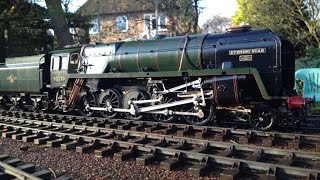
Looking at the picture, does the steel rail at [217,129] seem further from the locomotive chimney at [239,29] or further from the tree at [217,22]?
the tree at [217,22]

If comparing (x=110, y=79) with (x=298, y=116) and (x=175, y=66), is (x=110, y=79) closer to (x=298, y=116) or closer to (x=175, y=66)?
(x=175, y=66)

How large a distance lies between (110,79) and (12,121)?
350 cm

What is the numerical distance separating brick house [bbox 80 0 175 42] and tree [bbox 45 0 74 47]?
10732 millimetres

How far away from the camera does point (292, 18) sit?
2380cm

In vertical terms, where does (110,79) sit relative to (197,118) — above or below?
above

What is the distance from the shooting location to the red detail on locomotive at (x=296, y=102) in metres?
8.68

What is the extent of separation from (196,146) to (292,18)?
1846 cm

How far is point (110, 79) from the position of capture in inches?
482

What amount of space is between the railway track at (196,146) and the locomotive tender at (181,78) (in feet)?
2.37

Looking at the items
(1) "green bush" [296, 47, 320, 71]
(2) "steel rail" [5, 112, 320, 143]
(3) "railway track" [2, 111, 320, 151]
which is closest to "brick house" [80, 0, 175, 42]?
(1) "green bush" [296, 47, 320, 71]

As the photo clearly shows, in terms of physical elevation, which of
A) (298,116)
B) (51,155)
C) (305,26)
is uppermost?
(305,26)

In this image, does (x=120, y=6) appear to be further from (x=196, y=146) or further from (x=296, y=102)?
(x=196, y=146)

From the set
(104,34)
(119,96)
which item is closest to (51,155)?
(119,96)

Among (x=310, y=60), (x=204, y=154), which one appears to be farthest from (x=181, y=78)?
(x=310, y=60)
